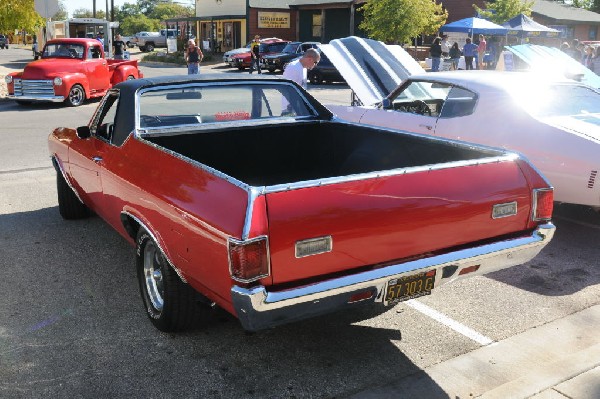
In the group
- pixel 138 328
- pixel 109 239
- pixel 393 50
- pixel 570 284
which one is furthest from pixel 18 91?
pixel 570 284

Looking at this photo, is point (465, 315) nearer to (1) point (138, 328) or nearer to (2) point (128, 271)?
(1) point (138, 328)

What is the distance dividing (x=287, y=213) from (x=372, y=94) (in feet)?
20.2

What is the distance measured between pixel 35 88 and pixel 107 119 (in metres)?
12.1

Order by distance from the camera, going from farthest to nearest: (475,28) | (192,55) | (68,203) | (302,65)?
(475,28) < (192,55) < (302,65) < (68,203)

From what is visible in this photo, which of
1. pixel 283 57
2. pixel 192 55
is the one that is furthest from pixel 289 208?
pixel 283 57

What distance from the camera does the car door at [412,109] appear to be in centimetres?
746

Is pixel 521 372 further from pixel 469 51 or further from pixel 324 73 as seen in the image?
pixel 324 73

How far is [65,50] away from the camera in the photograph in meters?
16.8

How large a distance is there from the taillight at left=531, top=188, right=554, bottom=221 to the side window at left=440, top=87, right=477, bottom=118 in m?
3.12

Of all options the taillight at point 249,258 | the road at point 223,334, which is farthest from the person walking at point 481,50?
the taillight at point 249,258

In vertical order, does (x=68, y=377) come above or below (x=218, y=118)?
below

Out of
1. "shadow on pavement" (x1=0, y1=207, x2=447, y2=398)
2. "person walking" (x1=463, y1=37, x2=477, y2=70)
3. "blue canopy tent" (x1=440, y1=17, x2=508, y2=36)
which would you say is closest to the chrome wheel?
"shadow on pavement" (x1=0, y1=207, x2=447, y2=398)

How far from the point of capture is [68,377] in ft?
11.5

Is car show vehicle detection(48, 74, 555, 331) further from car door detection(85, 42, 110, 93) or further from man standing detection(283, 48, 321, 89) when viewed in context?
car door detection(85, 42, 110, 93)
